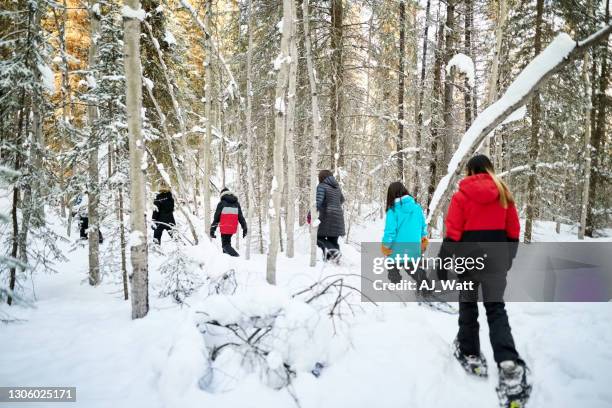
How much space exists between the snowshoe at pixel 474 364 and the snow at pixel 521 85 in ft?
5.78

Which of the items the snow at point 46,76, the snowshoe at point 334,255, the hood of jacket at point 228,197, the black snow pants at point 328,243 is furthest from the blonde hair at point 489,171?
the snow at point 46,76

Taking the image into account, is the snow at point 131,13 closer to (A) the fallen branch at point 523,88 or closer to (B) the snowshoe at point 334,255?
(A) the fallen branch at point 523,88

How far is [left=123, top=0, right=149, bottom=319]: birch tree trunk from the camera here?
3.98 metres

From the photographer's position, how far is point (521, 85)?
2949 millimetres

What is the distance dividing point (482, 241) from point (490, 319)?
0.75 m

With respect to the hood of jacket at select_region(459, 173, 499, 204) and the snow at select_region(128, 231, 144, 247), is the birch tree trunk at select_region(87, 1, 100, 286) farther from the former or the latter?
the hood of jacket at select_region(459, 173, 499, 204)

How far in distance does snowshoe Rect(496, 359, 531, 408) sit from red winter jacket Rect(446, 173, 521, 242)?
1.14m

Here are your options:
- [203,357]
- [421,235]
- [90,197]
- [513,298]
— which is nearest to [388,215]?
[421,235]

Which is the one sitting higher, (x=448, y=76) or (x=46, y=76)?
(x=448, y=76)

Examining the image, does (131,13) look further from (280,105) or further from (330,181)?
(330,181)

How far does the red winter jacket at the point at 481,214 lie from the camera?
3096 millimetres

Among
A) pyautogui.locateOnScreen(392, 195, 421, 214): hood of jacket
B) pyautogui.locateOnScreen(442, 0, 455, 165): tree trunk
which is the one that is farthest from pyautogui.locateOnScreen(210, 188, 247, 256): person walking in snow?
pyautogui.locateOnScreen(442, 0, 455, 165): tree trunk

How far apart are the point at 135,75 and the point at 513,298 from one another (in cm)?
Answer: 654

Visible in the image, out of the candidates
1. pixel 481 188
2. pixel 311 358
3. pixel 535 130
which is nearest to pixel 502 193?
pixel 481 188
